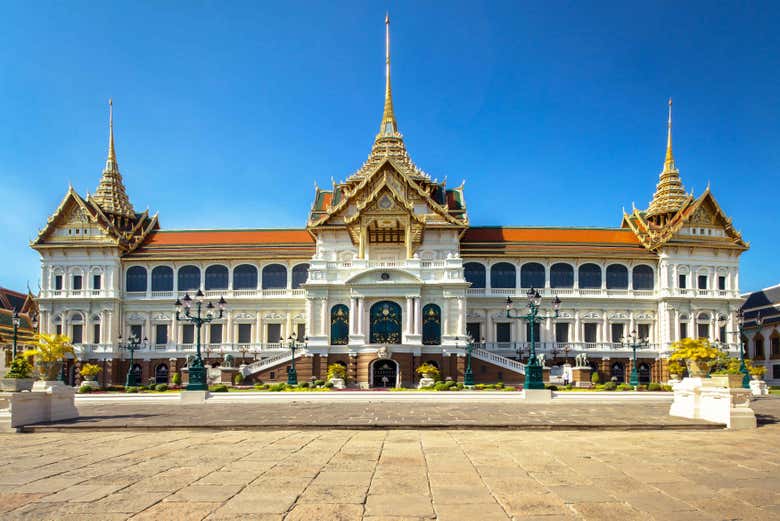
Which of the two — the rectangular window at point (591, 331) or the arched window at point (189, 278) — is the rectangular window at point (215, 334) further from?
the rectangular window at point (591, 331)

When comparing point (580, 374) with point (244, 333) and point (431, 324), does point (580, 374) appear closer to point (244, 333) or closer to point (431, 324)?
point (431, 324)

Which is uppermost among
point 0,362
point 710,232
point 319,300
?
point 710,232

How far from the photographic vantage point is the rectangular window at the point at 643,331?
170 ft

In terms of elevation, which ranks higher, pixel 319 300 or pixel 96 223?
pixel 96 223

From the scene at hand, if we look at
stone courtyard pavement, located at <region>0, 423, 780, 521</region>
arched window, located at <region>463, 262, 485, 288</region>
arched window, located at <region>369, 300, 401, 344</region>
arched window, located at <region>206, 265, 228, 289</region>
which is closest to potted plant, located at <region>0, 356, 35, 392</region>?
stone courtyard pavement, located at <region>0, 423, 780, 521</region>

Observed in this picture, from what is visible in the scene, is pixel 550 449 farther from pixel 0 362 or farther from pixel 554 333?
pixel 0 362

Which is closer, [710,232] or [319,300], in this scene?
[319,300]

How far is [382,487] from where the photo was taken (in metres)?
9.41

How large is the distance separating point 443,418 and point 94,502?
1285 centimetres

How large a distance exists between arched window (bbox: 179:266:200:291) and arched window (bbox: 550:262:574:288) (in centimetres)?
2755

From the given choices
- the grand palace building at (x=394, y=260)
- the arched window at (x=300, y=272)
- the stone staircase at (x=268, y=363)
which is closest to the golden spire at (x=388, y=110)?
the grand palace building at (x=394, y=260)

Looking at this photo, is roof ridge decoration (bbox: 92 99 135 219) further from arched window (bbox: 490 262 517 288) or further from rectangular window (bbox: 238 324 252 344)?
arched window (bbox: 490 262 517 288)

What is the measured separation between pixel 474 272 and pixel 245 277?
17902 mm

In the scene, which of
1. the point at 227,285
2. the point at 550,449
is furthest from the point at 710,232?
the point at 550,449
